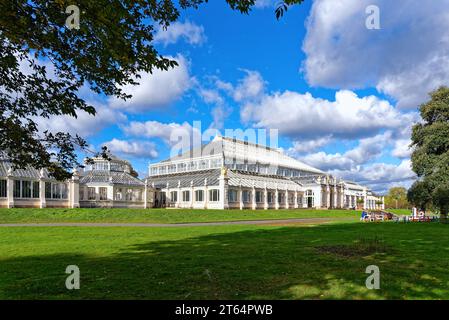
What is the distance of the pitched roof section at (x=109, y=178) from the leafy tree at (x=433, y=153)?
43.9 metres

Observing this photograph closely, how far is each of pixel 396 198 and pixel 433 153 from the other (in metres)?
91.9

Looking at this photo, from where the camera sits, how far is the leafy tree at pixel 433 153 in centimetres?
3459

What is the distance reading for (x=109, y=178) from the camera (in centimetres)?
5822

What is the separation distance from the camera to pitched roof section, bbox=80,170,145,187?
58.0 metres

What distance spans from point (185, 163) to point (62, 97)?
71251 mm

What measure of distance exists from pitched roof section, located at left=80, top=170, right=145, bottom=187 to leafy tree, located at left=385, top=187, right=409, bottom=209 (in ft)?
292

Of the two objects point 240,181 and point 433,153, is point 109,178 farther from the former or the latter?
point 433,153

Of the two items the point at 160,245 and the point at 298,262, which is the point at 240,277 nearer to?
A: the point at 298,262

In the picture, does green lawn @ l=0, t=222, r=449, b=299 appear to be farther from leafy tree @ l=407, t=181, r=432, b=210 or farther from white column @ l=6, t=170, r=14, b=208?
white column @ l=6, t=170, r=14, b=208

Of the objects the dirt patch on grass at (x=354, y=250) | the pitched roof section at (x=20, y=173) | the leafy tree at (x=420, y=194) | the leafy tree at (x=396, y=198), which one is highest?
the pitched roof section at (x=20, y=173)

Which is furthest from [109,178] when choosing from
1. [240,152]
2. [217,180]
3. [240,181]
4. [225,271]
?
[225,271]

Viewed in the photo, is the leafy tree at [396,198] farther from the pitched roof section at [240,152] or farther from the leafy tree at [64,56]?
the leafy tree at [64,56]

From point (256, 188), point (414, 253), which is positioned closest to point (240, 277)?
point (414, 253)

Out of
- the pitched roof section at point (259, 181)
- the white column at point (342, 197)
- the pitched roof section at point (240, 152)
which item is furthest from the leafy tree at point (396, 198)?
the pitched roof section at point (259, 181)
